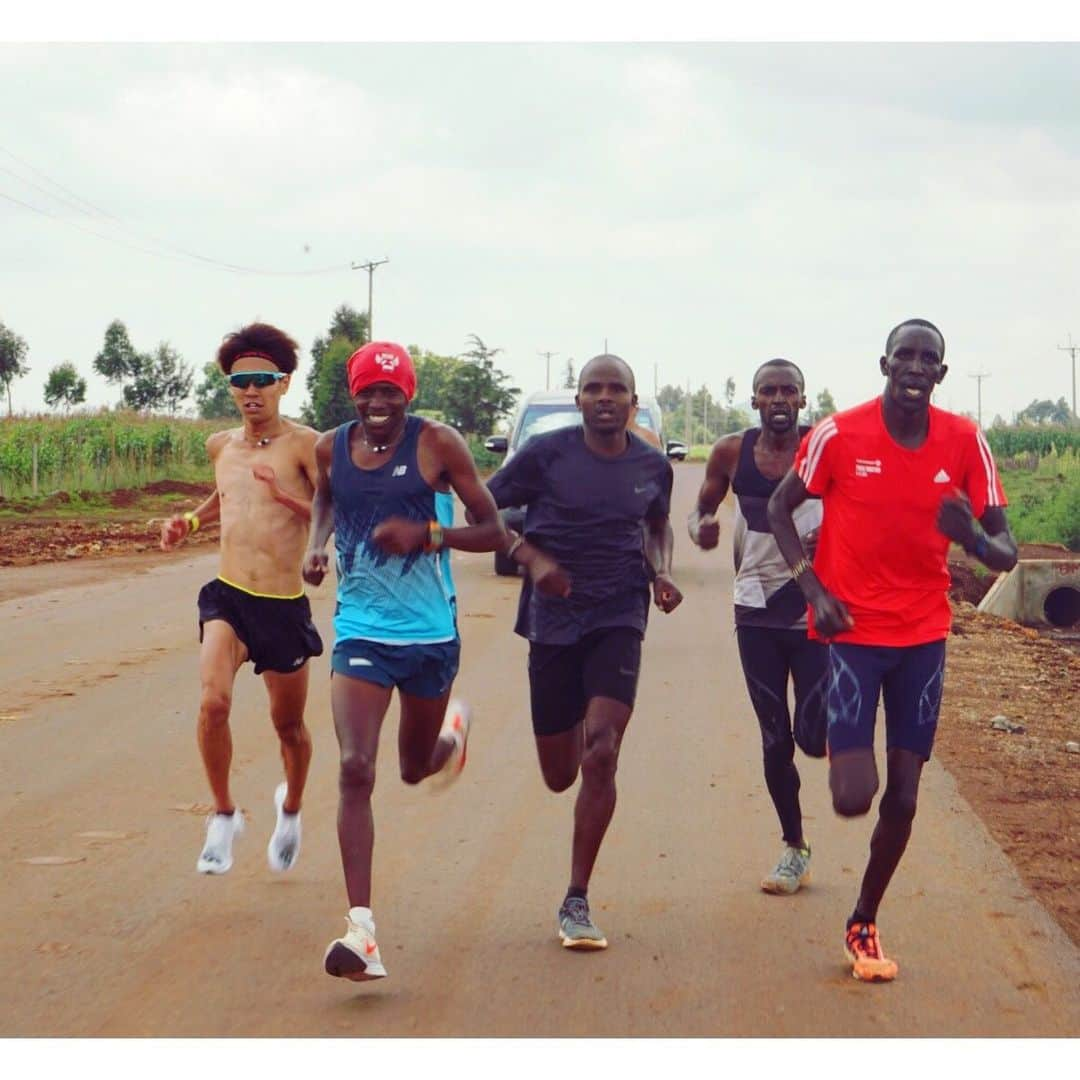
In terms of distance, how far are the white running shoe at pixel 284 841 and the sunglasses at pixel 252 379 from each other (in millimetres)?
1633

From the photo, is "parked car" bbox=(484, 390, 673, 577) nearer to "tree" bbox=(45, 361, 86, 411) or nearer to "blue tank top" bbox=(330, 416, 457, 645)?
"blue tank top" bbox=(330, 416, 457, 645)

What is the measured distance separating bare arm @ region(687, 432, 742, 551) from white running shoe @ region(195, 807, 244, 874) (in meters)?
2.16

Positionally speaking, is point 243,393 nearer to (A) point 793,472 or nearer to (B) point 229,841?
(B) point 229,841

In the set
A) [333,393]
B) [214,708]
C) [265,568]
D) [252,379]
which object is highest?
[333,393]

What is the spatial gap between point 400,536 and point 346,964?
4.80 feet

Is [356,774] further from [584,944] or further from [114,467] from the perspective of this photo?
[114,467]

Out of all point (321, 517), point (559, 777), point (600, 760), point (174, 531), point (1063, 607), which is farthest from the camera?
point (1063, 607)

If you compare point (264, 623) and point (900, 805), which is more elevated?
point (264, 623)

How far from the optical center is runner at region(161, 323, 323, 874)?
6.97 m

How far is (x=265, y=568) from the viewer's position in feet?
23.1

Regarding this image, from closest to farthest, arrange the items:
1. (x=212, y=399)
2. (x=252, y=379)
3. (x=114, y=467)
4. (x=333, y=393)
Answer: (x=252, y=379) → (x=114, y=467) → (x=333, y=393) → (x=212, y=399)

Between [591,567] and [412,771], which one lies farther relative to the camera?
[412,771]

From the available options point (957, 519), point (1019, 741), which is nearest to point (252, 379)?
point (957, 519)

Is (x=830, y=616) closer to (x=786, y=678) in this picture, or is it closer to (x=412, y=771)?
(x=786, y=678)
